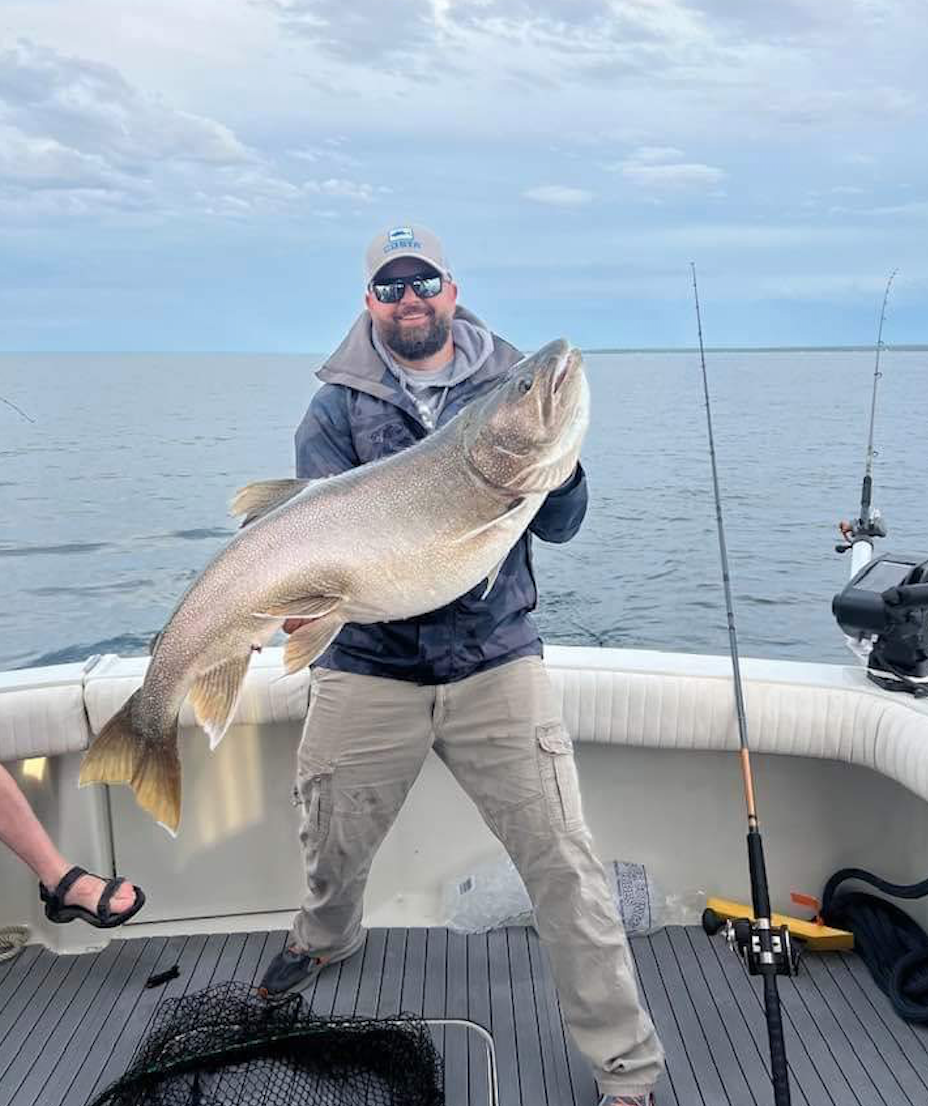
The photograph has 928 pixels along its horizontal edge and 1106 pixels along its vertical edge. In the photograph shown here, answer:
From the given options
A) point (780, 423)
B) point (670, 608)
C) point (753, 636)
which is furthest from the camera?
point (780, 423)

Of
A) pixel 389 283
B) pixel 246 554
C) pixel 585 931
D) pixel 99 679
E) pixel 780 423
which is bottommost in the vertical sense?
pixel 780 423

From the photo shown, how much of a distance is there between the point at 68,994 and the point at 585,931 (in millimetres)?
1914

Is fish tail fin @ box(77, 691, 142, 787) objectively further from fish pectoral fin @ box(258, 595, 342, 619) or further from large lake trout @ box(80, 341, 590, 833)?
fish pectoral fin @ box(258, 595, 342, 619)

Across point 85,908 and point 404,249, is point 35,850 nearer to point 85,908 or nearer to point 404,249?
point 85,908

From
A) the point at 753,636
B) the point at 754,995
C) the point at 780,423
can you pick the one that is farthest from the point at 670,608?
the point at 780,423

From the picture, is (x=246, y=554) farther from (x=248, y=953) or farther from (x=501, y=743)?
(x=248, y=953)

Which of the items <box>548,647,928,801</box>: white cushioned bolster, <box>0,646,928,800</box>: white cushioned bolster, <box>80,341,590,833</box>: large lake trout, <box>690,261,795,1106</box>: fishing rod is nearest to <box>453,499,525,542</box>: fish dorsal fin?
<box>80,341,590,833</box>: large lake trout

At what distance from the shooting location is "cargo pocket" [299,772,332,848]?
328 cm

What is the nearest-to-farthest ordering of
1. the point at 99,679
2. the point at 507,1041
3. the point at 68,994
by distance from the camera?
the point at 507,1041, the point at 68,994, the point at 99,679

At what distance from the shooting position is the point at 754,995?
3631 millimetres

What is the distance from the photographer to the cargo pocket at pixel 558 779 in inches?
119

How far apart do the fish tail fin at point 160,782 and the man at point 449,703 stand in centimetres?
51

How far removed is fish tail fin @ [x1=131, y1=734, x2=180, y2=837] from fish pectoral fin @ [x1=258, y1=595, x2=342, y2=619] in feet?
1.71

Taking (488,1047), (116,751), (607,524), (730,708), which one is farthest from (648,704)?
(607,524)
